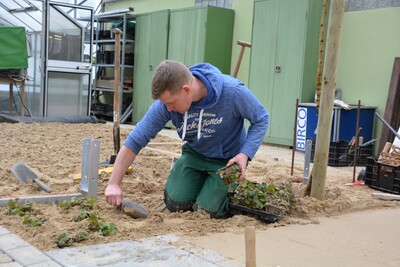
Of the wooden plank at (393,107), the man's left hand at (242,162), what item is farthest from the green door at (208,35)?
the man's left hand at (242,162)

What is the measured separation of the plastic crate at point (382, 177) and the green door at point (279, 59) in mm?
3393

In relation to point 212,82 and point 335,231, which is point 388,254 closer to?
point 335,231

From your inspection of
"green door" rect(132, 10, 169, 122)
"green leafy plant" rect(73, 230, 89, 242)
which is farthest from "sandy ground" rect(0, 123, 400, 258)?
"green door" rect(132, 10, 169, 122)

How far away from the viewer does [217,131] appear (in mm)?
3629

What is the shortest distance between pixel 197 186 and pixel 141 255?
1.35m

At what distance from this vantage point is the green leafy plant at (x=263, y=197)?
3.71 meters

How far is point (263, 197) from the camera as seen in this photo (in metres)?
3.75

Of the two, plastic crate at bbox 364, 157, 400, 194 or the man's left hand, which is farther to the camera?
plastic crate at bbox 364, 157, 400, 194

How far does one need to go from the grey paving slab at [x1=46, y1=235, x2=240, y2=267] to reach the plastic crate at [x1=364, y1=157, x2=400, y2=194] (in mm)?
2843

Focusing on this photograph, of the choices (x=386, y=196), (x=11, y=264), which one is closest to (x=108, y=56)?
(x=386, y=196)

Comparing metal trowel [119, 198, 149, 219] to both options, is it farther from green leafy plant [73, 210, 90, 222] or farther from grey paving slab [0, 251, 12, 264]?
grey paving slab [0, 251, 12, 264]

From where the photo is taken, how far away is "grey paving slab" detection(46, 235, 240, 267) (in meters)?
2.64

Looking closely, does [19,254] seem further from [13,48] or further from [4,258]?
[13,48]

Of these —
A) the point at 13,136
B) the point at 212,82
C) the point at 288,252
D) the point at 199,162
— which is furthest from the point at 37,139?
the point at 288,252
